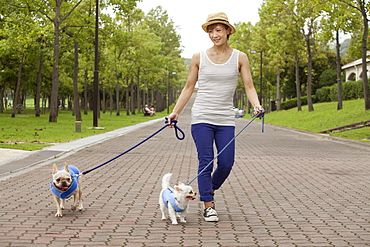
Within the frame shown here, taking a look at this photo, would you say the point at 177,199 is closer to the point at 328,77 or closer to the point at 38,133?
the point at 38,133

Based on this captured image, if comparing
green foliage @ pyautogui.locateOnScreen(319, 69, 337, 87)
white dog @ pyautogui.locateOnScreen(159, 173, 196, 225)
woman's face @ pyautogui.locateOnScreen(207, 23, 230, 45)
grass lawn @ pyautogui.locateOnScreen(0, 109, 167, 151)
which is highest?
green foliage @ pyautogui.locateOnScreen(319, 69, 337, 87)

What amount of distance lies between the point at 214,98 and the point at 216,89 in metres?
0.11

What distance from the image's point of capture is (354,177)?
36.6ft

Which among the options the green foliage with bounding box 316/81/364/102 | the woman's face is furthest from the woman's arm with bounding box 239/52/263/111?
the green foliage with bounding box 316/81/364/102

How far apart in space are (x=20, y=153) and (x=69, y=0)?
2745 cm

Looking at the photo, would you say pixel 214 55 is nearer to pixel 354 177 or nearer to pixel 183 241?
pixel 183 241

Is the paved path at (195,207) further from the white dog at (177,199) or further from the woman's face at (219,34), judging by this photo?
the woman's face at (219,34)

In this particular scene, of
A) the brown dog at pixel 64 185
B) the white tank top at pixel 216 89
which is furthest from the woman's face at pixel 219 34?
the brown dog at pixel 64 185

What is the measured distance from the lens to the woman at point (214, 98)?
6426 millimetres

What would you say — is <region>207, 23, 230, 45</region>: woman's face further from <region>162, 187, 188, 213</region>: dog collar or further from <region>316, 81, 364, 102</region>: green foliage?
<region>316, 81, 364, 102</region>: green foliage

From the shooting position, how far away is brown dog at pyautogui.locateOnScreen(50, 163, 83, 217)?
633 centimetres

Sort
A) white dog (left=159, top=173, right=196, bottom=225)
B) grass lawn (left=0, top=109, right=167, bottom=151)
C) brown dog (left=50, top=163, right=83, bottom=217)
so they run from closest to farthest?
1. white dog (left=159, top=173, right=196, bottom=225)
2. brown dog (left=50, top=163, right=83, bottom=217)
3. grass lawn (left=0, top=109, right=167, bottom=151)

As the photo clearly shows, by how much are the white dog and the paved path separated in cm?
14

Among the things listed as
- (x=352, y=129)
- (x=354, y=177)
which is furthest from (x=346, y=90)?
(x=354, y=177)
